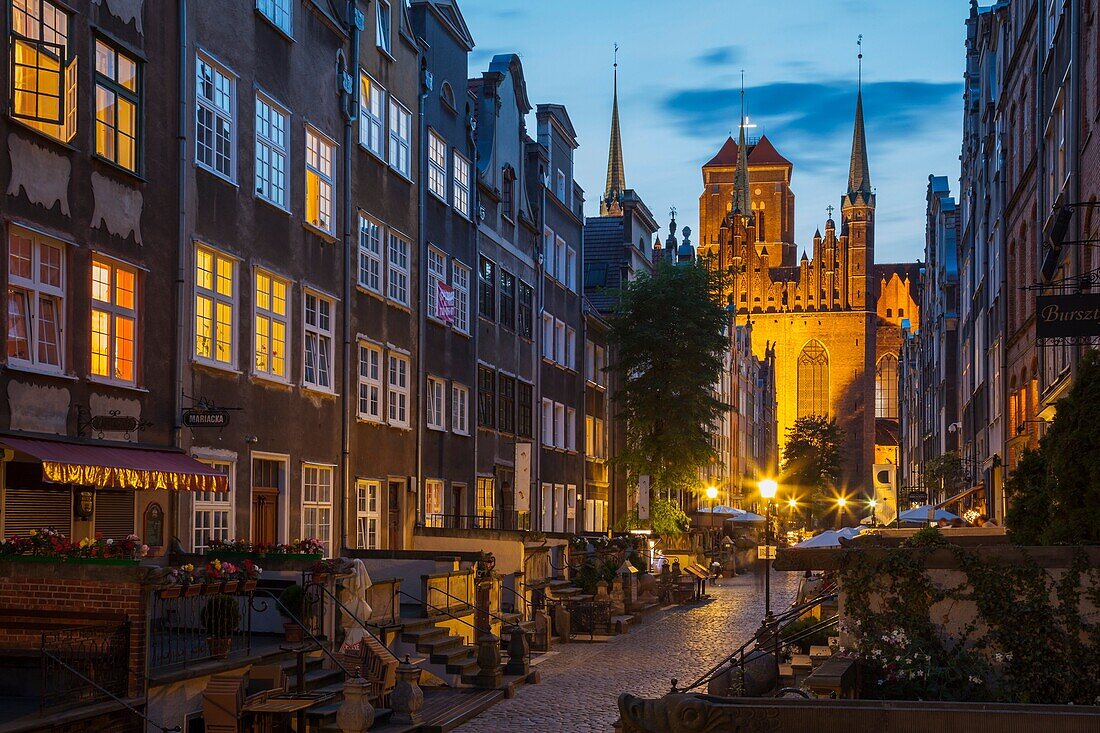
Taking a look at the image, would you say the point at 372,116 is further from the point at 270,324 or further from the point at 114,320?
the point at 114,320

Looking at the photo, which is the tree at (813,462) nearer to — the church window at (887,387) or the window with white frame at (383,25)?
the church window at (887,387)

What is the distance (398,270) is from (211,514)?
9.63 metres

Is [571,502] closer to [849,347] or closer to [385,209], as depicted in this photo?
[385,209]

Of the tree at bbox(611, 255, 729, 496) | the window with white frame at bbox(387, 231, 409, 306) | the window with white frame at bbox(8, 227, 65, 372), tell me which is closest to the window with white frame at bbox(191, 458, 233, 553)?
the window with white frame at bbox(8, 227, 65, 372)

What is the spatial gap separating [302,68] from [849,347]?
117365 millimetres

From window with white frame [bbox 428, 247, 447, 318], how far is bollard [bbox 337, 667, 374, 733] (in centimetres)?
1625

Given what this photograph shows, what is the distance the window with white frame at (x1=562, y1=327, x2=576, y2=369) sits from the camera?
45.8 metres

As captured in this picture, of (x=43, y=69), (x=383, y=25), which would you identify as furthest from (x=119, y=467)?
(x=383, y=25)

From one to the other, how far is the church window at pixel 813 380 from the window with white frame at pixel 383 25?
112 meters

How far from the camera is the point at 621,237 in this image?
55562 millimetres

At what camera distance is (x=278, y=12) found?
23609 millimetres

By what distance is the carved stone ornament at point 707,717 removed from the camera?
9.73 meters

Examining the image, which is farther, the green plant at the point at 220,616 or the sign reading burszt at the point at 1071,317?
the sign reading burszt at the point at 1071,317

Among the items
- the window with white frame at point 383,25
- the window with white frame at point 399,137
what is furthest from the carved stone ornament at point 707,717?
the window with white frame at point 383,25
